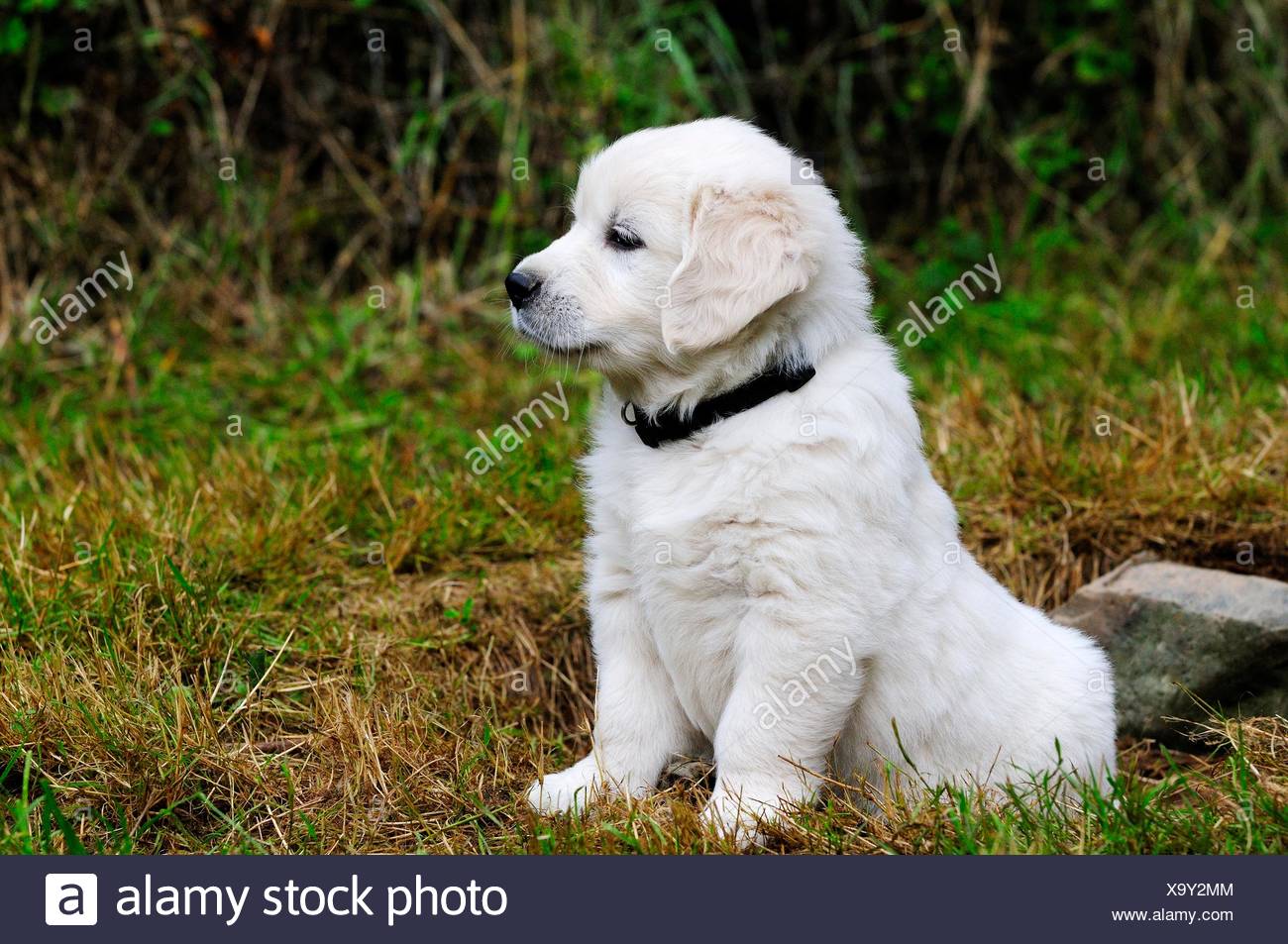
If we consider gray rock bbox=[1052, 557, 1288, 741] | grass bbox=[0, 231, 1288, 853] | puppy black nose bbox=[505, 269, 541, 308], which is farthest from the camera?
gray rock bbox=[1052, 557, 1288, 741]

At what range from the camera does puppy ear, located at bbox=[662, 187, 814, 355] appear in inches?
114

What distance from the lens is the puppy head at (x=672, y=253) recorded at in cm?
292

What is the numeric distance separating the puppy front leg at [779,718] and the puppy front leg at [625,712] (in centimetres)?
30

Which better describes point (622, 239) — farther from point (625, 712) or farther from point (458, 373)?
point (458, 373)

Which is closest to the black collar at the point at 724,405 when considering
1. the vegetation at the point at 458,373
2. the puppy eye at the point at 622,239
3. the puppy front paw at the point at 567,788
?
the puppy eye at the point at 622,239

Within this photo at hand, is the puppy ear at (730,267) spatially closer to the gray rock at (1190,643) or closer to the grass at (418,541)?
the grass at (418,541)

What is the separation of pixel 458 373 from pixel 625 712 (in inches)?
126

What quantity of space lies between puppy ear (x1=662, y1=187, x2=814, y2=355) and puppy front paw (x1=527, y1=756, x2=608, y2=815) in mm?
1051

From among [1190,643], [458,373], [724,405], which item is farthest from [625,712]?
[458,373]

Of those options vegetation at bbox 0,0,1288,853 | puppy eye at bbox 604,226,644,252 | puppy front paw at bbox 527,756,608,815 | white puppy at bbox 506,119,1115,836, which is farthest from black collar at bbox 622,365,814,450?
puppy front paw at bbox 527,756,608,815

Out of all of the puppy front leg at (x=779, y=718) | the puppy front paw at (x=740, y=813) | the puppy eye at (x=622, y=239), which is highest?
the puppy eye at (x=622, y=239)

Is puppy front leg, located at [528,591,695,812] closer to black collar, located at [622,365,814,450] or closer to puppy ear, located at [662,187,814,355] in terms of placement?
black collar, located at [622,365,814,450]

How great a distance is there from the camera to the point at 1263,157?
7.45m

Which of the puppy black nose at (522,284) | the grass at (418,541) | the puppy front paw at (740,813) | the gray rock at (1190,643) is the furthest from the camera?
the gray rock at (1190,643)
